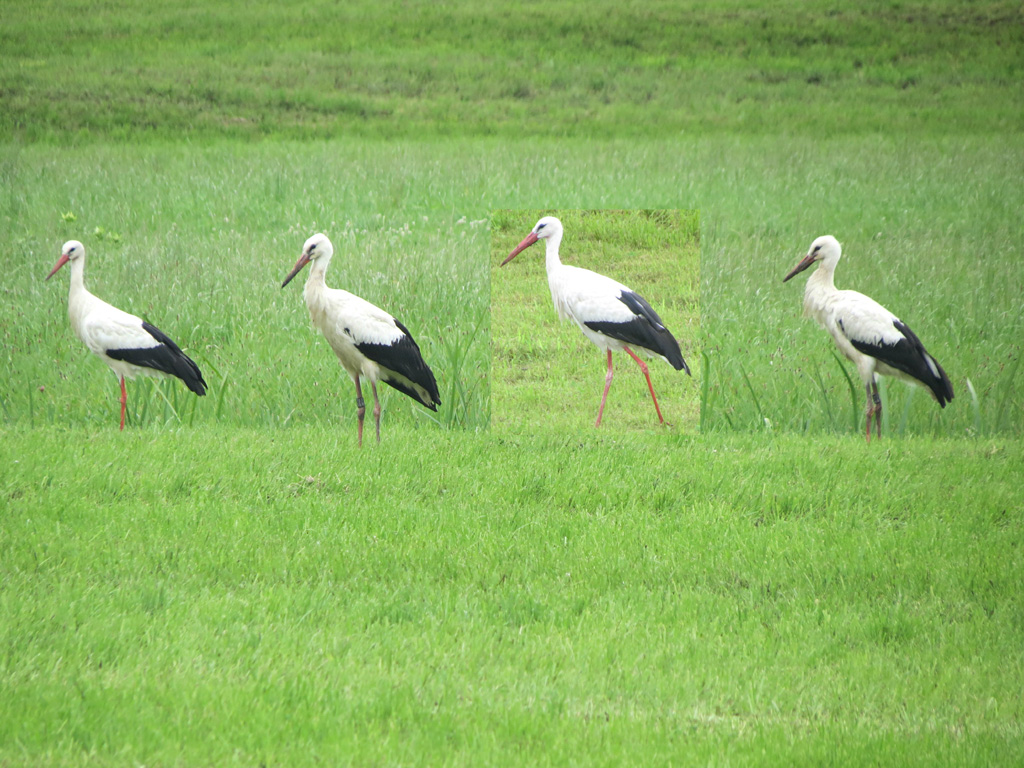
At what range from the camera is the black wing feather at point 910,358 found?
6.59 metres

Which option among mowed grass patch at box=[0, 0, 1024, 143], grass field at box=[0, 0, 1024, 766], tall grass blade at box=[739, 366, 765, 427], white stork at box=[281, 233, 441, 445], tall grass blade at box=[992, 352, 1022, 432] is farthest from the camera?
mowed grass patch at box=[0, 0, 1024, 143]

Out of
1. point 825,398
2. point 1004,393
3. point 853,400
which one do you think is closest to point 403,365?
point 825,398

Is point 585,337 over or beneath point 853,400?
over

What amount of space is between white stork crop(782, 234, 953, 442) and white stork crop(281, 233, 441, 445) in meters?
2.81

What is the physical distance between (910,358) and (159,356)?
5.01 m

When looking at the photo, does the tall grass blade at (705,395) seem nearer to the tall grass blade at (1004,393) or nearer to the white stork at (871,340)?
the white stork at (871,340)

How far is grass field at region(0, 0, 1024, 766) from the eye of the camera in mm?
3453

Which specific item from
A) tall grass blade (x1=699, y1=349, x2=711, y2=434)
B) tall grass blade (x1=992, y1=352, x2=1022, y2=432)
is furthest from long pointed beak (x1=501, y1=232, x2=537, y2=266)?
tall grass blade (x1=992, y1=352, x2=1022, y2=432)

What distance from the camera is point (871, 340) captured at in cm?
659

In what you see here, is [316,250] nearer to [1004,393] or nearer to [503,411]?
[503,411]

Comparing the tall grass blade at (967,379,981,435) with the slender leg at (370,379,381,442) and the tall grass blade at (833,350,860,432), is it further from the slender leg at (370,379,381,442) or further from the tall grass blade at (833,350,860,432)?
the slender leg at (370,379,381,442)

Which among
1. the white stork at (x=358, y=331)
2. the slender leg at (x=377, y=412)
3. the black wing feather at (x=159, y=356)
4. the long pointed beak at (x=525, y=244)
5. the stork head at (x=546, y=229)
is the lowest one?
the slender leg at (x=377, y=412)

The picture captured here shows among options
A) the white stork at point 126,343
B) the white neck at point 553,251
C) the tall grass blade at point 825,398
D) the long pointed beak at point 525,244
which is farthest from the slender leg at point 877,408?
the white stork at point 126,343

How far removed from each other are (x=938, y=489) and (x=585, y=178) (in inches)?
169
